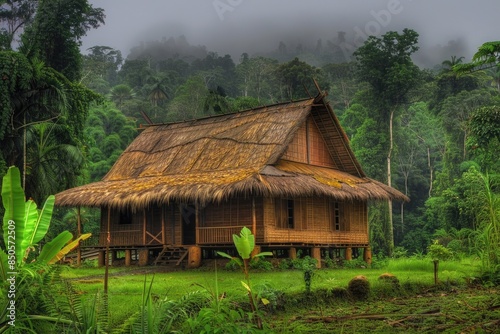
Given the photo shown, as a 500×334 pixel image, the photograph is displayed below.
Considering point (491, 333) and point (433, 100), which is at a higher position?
point (433, 100)

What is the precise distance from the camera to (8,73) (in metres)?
19.2

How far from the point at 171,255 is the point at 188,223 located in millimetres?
1588

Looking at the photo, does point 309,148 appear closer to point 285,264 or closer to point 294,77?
point 285,264

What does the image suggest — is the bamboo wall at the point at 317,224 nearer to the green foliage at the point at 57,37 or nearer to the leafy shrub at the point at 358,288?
the leafy shrub at the point at 358,288

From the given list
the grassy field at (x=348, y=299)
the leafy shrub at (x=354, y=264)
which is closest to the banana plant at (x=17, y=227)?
the grassy field at (x=348, y=299)

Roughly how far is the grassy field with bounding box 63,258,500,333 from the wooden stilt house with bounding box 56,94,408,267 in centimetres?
224

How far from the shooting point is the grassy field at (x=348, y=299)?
26.9 feet

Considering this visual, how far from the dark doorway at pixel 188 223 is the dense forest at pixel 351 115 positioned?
14.4 ft

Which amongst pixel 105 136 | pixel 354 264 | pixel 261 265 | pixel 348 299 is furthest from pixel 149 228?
pixel 105 136

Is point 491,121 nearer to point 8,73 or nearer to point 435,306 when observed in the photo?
point 435,306

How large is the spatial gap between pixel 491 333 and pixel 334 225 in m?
14.0

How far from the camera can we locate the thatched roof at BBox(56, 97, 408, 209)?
57.3 ft

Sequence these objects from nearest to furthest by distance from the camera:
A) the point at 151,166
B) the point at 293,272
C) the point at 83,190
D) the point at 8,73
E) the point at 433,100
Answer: the point at 293,272, the point at 8,73, the point at 83,190, the point at 151,166, the point at 433,100

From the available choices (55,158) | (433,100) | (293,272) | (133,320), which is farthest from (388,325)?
(433,100)
